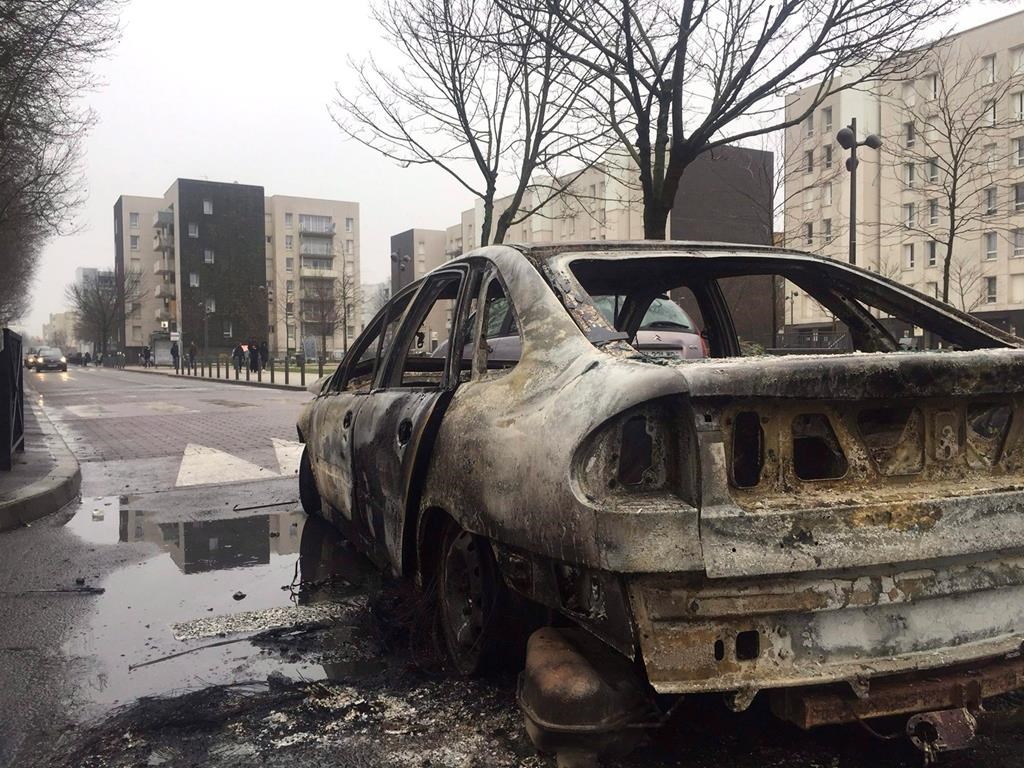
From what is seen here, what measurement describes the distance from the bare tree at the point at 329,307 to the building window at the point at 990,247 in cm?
3492

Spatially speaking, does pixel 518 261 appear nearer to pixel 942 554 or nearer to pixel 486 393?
pixel 486 393

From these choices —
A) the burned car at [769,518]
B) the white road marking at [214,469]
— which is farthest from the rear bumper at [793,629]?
the white road marking at [214,469]

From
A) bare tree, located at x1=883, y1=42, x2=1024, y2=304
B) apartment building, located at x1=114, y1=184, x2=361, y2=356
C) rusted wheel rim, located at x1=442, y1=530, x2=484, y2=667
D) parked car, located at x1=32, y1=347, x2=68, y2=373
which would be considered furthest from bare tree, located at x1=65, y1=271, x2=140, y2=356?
rusted wheel rim, located at x1=442, y1=530, x2=484, y2=667

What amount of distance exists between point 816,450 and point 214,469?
7.80 meters

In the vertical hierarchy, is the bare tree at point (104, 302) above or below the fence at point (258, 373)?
above

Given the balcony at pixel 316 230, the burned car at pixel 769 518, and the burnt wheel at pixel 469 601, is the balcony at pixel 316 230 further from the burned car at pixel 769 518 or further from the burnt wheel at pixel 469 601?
the burned car at pixel 769 518

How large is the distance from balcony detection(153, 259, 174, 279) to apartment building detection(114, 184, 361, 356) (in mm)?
112

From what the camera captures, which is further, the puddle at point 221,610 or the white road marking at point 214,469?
the white road marking at point 214,469

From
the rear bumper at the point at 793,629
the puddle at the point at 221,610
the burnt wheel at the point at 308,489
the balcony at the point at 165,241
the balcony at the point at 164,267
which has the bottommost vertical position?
the puddle at the point at 221,610

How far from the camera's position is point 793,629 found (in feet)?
6.72

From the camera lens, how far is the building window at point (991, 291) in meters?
44.5

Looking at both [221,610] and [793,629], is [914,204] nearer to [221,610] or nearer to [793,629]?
[221,610]

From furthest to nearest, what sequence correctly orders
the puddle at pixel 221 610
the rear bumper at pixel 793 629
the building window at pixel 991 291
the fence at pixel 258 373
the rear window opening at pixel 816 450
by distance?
the building window at pixel 991 291 → the fence at pixel 258 373 → the puddle at pixel 221 610 → the rear window opening at pixel 816 450 → the rear bumper at pixel 793 629

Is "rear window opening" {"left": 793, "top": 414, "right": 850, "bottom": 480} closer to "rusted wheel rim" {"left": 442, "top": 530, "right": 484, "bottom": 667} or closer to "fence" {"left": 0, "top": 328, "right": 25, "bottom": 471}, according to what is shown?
"rusted wheel rim" {"left": 442, "top": 530, "right": 484, "bottom": 667}
